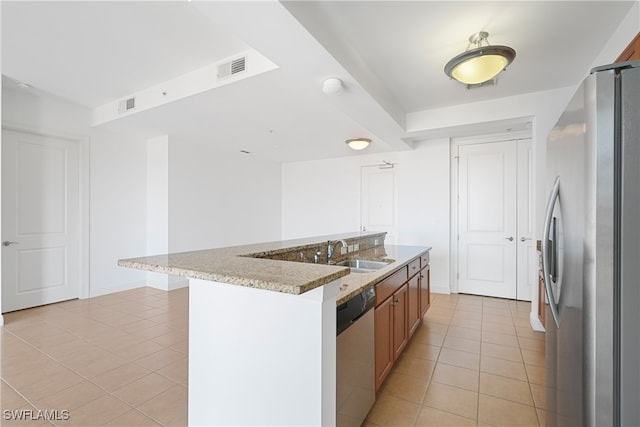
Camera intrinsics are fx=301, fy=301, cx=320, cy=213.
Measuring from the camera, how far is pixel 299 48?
2.06 metres

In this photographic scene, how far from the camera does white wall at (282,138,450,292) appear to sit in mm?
5047

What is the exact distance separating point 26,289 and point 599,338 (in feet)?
18.2

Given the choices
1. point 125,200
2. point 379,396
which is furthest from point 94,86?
point 379,396

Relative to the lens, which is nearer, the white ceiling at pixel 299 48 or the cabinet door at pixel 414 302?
the white ceiling at pixel 299 48

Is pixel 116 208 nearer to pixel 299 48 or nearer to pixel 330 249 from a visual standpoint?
pixel 330 249

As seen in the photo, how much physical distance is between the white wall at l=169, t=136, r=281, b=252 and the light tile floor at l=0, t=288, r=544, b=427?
1672 mm

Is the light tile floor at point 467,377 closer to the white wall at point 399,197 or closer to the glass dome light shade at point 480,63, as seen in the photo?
the white wall at point 399,197

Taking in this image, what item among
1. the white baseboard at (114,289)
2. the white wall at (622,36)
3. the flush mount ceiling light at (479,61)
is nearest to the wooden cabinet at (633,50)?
the white wall at (622,36)

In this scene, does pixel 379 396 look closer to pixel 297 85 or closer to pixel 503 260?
pixel 297 85

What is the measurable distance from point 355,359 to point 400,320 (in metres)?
1.02

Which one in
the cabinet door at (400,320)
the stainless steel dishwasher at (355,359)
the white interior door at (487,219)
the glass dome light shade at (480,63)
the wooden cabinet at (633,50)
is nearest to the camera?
the stainless steel dishwasher at (355,359)

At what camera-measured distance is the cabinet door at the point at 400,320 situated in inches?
92.7

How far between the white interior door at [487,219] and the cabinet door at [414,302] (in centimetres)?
228

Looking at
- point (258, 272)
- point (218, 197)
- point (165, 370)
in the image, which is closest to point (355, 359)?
point (258, 272)
